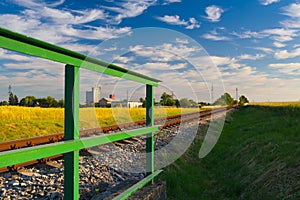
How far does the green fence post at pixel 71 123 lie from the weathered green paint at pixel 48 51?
11 centimetres

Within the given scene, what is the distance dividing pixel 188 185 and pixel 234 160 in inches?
106

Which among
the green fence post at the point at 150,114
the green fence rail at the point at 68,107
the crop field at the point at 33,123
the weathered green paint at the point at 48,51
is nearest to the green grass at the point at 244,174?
the green fence post at the point at 150,114

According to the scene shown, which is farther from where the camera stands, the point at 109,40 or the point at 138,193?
the point at 109,40

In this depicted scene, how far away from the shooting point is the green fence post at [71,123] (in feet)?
7.79

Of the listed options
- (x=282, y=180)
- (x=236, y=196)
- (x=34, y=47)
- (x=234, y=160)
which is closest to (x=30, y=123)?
(x=234, y=160)

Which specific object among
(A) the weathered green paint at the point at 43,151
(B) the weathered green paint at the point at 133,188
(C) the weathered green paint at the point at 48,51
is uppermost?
(C) the weathered green paint at the point at 48,51

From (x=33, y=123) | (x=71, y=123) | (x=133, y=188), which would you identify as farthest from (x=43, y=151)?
(x=33, y=123)

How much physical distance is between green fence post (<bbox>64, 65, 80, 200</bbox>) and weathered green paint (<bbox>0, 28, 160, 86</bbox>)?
11 cm

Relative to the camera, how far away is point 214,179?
6.96 meters

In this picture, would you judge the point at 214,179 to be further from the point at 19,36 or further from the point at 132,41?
the point at 19,36

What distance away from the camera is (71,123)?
2398 mm

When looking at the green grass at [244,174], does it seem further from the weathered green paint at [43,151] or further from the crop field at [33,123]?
the weathered green paint at [43,151]

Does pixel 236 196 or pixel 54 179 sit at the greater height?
pixel 54 179

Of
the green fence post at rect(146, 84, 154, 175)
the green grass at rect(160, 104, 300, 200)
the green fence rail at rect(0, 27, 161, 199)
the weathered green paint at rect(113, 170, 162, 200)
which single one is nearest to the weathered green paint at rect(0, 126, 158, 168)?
the green fence rail at rect(0, 27, 161, 199)
